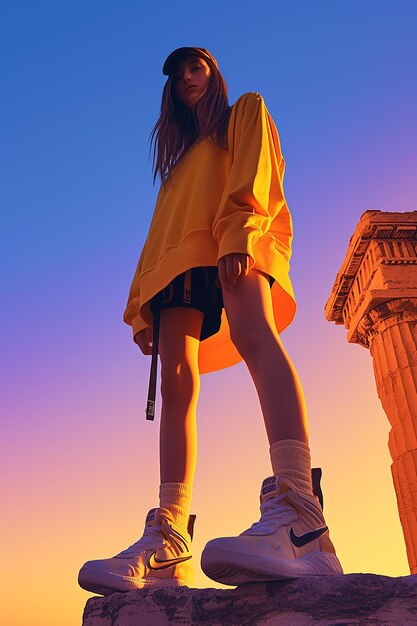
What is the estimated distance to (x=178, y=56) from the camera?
3.04m

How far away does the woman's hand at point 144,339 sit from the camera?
2.85 meters

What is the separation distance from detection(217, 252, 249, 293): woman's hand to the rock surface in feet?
3.66

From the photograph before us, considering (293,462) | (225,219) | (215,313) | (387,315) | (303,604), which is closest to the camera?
(303,604)

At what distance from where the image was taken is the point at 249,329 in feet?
6.84

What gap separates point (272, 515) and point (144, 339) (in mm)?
1409

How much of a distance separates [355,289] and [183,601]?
8738 mm

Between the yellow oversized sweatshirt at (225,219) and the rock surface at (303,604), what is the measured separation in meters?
1.19

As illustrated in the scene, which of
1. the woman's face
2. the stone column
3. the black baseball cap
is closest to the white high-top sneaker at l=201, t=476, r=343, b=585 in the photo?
the woman's face

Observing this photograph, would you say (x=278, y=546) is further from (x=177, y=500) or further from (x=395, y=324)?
(x=395, y=324)

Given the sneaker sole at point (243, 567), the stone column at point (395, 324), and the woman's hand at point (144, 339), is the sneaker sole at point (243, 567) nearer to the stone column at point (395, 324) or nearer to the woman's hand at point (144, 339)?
the woman's hand at point (144, 339)

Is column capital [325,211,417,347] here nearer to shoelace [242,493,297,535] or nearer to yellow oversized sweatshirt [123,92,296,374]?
yellow oversized sweatshirt [123,92,296,374]

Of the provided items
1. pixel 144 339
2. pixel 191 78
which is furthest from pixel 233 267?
pixel 191 78

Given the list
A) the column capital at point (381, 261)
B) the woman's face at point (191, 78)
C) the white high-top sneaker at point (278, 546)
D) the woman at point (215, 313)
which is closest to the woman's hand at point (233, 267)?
the woman at point (215, 313)

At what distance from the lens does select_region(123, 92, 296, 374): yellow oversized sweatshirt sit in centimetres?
225
